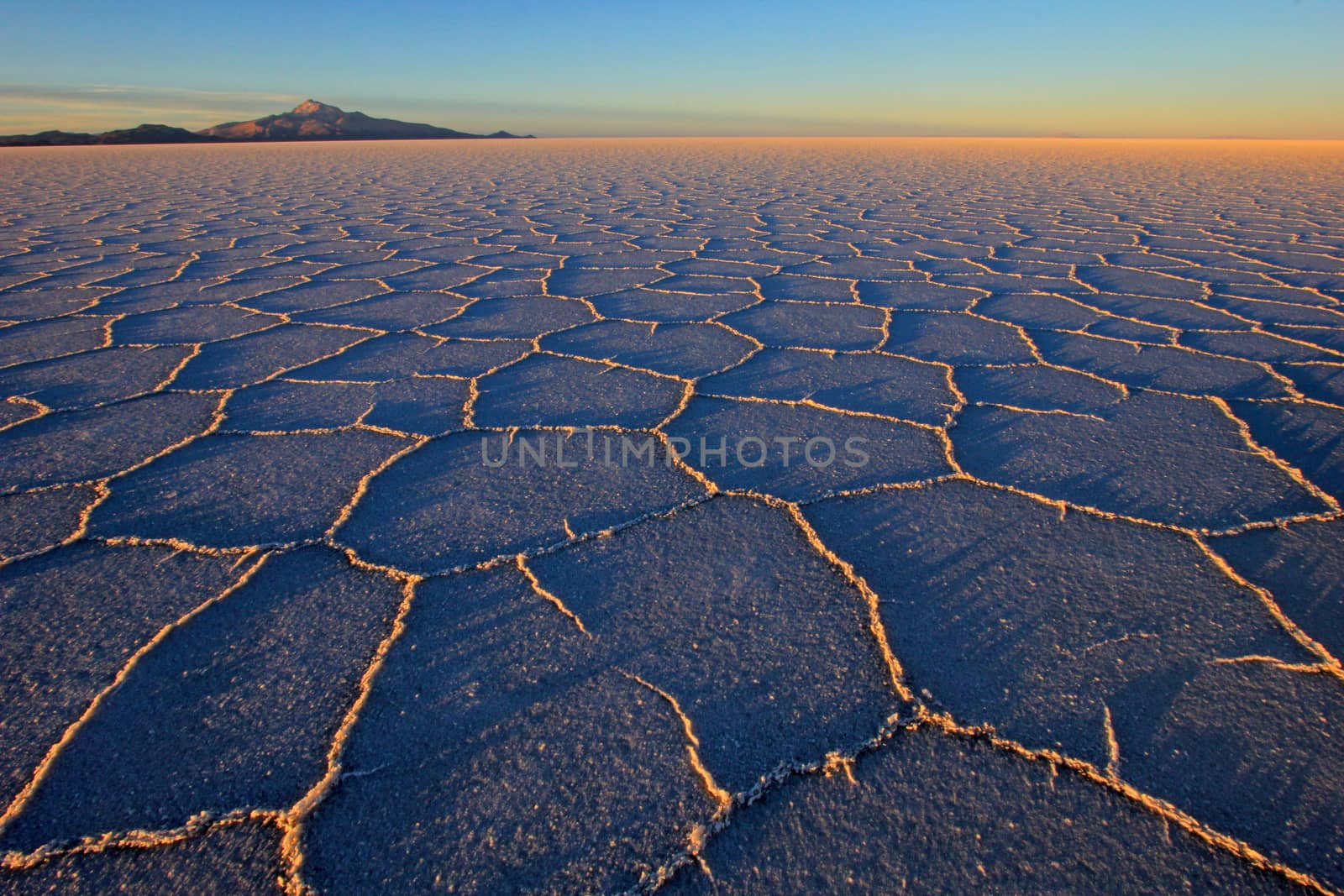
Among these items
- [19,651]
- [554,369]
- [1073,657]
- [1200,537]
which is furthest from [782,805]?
[554,369]

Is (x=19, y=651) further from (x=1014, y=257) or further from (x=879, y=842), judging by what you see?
(x=1014, y=257)

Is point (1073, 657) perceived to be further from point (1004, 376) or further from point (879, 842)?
point (1004, 376)

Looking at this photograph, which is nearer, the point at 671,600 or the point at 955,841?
the point at 955,841

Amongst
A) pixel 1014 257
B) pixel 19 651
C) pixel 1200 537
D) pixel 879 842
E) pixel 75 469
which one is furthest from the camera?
pixel 1014 257

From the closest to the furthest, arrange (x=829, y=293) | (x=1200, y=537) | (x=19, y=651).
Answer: (x=19, y=651) → (x=1200, y=537) → (x=829, y=293)

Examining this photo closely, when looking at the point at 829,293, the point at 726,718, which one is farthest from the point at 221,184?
the point at 726,718

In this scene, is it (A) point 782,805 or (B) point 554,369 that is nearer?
(A) point 782,805
